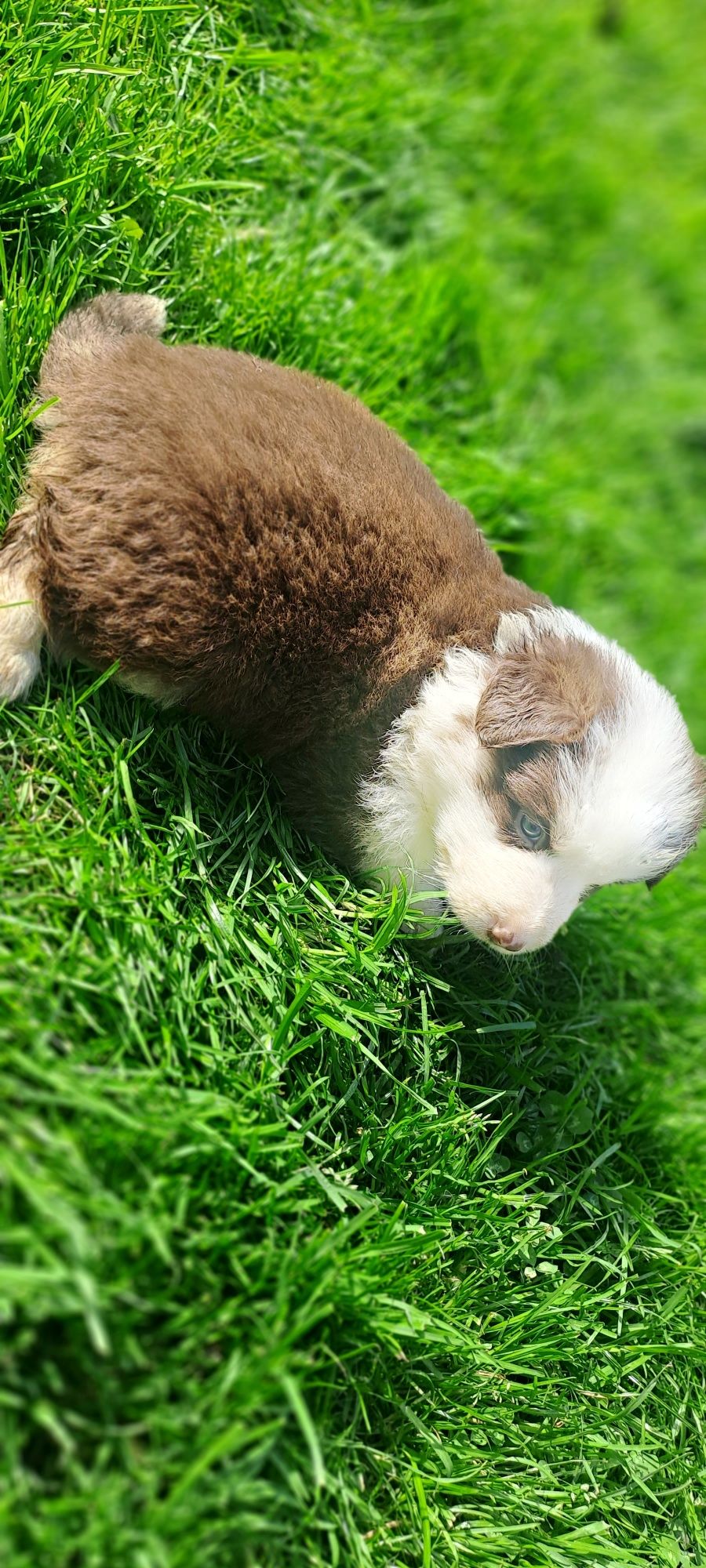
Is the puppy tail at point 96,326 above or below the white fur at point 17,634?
above

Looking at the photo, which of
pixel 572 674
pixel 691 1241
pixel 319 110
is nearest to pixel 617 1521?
pixel 691 1241

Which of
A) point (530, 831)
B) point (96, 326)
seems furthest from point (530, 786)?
point (96, 326)

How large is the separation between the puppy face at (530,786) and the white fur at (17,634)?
3.27ft

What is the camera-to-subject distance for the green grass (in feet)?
7.67

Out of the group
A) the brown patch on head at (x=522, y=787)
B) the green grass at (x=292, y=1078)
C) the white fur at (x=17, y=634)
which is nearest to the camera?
the green grass at (x=292, y=1078)

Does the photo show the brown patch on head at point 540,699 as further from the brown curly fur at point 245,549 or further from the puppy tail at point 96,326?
the puppy tail at point 96,326

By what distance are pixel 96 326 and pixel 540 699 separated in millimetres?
1620

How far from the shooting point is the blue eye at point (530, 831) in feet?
11.0

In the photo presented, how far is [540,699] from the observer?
3250 millimetres

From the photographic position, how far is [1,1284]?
215cm

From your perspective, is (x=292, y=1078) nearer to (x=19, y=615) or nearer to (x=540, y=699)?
(x=540, y=699)

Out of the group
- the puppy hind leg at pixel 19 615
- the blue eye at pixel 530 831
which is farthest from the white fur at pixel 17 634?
the blue eye at pixel 530 831

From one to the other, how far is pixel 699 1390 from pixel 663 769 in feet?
5.75

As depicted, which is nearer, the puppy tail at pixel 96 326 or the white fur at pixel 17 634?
the white fur at pixel 17 634
